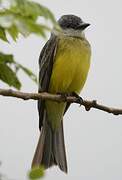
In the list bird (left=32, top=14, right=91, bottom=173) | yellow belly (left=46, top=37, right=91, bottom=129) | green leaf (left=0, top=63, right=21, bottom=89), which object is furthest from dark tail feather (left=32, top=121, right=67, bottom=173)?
green leaf (left=0, top=63, right=21, bottom=89)

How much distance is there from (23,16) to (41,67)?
3.43 meters

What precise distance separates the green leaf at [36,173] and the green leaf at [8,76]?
377 mm

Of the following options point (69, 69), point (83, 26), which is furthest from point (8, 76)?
point (83, 26)

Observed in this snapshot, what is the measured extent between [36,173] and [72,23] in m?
4.28

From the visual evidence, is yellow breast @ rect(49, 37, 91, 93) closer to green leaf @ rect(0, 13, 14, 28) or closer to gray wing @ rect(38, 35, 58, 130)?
gray wing @ rect(38, 35, 58, 130)

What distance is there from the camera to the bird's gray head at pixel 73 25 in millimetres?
5223

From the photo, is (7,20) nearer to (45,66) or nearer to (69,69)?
(69,69)

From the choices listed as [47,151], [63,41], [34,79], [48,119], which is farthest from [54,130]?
[34,79]

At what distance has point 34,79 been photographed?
157 centimetres

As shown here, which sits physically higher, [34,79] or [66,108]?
[34,79]

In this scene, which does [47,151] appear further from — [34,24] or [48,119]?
[34,24]

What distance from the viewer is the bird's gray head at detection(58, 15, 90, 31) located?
5.31 m

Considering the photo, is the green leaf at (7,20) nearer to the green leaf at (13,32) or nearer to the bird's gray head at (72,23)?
the green leaf at (13,32)

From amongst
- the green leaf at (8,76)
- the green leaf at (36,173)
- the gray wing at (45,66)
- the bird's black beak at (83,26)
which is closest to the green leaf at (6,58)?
the green leaf at (8,76)
